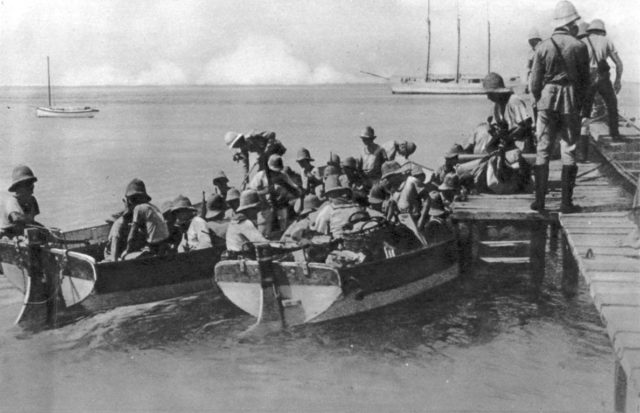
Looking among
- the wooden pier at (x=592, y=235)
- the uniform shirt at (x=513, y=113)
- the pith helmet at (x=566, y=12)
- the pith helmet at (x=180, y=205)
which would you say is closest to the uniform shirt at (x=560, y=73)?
the pith helmet at (x=566, y=12)

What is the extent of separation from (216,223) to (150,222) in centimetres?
187

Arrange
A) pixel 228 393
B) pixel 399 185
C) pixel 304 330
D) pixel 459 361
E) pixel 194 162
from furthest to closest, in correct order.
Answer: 1. pixel 194 162
2. pixel 399 185
3. pixel 304 330
4. pixel 459 361
5. pixel 228 393

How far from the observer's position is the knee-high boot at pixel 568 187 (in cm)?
959

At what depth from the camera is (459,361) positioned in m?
9.56

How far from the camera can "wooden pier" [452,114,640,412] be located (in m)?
6.09

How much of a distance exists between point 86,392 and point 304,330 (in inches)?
115

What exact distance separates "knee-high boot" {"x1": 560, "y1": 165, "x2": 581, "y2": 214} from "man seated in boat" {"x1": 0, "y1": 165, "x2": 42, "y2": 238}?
7.17 meters

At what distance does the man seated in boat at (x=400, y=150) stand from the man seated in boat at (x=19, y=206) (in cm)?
665

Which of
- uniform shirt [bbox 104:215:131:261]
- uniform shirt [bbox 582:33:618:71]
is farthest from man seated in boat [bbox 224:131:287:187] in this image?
uniform shirt [bbox 582:33:618:71]

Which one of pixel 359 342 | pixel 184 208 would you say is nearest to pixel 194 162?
pixel 184 208

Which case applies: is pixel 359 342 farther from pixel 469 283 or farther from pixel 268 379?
pixel 469 283

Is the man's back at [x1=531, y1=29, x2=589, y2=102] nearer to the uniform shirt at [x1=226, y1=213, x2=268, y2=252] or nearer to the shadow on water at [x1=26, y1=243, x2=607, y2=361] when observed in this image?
the shadow on water at [x1=26, y1=243, x2=607, y2=361]

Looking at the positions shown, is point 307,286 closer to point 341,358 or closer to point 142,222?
point 341,358

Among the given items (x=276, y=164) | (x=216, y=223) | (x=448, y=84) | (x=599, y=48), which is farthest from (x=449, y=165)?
(x=448, y=84)
